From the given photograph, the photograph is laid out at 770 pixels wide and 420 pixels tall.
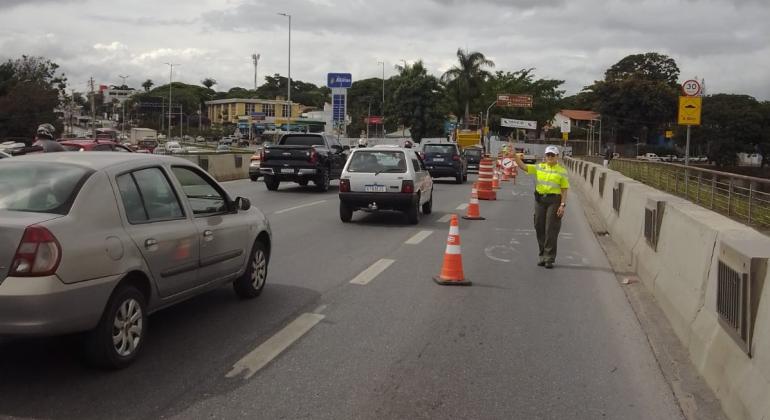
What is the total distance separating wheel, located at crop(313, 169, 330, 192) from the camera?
71.1ft

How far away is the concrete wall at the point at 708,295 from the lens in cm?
384

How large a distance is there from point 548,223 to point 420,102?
69.4m

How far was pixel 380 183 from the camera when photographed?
13766 mm

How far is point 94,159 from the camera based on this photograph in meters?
5.11

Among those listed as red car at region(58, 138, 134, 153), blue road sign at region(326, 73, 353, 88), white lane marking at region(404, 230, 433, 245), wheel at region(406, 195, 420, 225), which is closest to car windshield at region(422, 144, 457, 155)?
red car at region(58, 138, 134, 153)

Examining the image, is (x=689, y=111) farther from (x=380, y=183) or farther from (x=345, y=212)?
(x=345, y=212)

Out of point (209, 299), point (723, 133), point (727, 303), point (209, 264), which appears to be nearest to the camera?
point (727, 303)

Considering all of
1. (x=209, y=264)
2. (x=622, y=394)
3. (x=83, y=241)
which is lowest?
(x=622, y=394)

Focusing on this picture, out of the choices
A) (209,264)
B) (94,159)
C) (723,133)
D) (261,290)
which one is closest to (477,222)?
(261,290)

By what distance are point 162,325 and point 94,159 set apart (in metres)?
1.63

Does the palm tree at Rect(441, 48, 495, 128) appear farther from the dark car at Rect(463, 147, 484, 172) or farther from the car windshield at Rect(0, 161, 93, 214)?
the car windshield at Rect(0, 161, 93, 214)

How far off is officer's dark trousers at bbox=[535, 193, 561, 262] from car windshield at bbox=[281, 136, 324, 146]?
14.0 metres

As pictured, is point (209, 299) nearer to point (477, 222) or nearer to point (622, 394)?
point (622, 394)

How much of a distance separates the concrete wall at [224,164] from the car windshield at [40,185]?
19777 millimetres
